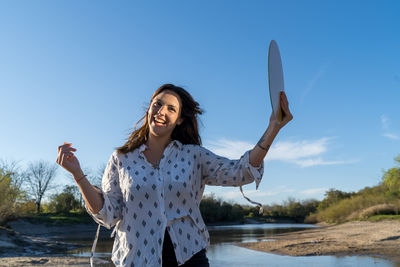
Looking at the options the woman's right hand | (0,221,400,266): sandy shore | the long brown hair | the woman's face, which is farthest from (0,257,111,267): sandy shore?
the woman's right hand

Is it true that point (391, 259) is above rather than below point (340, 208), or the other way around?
below

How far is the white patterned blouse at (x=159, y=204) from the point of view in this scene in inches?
77.0

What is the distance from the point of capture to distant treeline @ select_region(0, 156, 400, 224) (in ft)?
89.2

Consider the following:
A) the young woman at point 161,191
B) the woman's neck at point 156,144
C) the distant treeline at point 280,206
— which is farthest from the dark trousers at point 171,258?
the distant treeline at point 280,206

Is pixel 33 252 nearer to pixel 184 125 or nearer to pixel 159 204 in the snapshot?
pixel 184 125

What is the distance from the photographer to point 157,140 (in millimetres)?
2305

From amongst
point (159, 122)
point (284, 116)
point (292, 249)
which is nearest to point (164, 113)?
point (159, 122)

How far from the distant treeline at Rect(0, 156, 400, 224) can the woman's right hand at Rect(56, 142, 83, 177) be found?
79.9 ft

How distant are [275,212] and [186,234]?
64491 mm

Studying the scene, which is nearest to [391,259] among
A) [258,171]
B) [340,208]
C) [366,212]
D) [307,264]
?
[307,264]

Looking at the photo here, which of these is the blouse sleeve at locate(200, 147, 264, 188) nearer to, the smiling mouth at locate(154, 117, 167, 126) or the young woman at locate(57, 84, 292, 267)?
the young woman at locate(57, 84, 292, 267)

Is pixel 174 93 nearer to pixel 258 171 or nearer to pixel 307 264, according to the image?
pixel 258 171

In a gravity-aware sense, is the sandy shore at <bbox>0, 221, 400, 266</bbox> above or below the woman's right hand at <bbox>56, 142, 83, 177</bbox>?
below

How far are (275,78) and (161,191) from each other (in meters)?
0.87
